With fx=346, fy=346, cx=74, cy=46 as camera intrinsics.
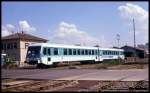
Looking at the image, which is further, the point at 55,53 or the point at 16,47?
the point at 16,47

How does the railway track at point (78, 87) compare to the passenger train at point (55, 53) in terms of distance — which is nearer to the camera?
the railway track at point (78, 87)

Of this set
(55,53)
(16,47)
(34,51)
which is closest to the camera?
(34,51)

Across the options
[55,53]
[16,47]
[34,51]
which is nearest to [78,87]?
[34,51]

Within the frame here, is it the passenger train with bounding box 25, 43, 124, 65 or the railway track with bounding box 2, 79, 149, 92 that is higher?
the passenger train with bounding box 25, 43, 124, 65

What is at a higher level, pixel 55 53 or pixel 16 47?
pixel 16 47

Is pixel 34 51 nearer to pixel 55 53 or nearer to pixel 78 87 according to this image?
pixel 55 53

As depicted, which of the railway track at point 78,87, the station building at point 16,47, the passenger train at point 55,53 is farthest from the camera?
the station building at point 16,47

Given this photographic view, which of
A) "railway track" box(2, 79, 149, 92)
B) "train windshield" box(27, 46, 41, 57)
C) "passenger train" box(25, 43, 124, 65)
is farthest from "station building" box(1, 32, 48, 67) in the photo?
"railway track" box(2, 79, 149, 92)

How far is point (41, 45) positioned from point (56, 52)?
8.30 feet

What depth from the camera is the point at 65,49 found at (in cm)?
4197

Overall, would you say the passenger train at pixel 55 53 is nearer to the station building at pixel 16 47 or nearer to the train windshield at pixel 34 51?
the train windshield at pixel 34 51

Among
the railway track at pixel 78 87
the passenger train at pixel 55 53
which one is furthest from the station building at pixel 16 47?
the railway track at pixel 78 87

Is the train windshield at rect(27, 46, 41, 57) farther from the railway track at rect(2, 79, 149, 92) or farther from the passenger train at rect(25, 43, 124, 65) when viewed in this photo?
the railway track at rect(2, 79, 149, 92)

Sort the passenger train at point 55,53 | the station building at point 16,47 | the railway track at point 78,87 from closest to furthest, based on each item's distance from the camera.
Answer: the railway track at point 78,87, the passenger train at point 55,53, the station building at point 16,47
